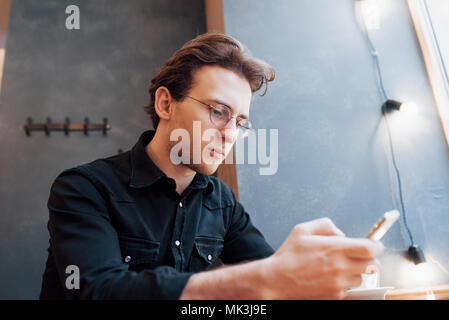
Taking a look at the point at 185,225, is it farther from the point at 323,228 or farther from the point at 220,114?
the point at 323,228

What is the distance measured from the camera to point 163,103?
131 cm

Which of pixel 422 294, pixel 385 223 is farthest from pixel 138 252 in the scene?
pixel 422 294

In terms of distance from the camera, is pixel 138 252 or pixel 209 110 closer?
pixel 138 252

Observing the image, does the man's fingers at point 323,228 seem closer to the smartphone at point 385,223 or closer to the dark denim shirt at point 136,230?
the smartphone at point 385,223

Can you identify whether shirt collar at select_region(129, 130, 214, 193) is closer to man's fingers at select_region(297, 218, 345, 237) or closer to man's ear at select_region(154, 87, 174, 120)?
man's ear at select_region(154, 87, 174, 120)

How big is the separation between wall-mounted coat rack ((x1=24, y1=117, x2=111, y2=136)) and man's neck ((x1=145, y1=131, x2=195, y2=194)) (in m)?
1.44

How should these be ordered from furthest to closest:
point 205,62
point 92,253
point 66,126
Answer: point 66,126 → point 205,62 → point 92,253

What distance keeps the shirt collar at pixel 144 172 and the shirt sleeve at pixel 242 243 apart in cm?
21

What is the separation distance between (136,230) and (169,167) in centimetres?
27

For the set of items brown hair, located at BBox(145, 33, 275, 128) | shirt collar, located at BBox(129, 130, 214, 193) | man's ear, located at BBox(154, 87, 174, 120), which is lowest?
shirt collar, located at BBox(129, 130, 214, 193)

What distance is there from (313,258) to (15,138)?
250 cm

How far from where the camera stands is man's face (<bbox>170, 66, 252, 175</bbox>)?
1.14m

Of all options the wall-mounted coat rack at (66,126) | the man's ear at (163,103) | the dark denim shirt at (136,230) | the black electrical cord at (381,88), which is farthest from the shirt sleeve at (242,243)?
the wall-mounted coat rack at (66,126)

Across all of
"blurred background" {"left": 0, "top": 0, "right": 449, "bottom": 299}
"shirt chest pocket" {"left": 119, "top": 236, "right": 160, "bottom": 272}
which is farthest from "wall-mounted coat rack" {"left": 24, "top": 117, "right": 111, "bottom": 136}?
"shirt chest pocket" {"left": 119, "top": 236, "right": 160, "bottom": 272}
